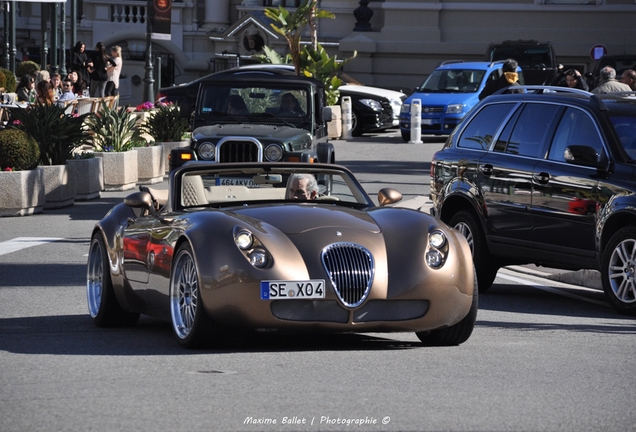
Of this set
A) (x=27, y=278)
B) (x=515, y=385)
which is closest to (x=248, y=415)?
(x=515, y=385)

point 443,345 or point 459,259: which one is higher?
point 459,259

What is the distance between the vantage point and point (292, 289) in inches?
323

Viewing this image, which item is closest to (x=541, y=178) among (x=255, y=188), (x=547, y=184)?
(x=547, y=184)

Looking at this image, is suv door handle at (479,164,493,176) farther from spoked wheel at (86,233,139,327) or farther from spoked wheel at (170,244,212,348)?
spoked wheel at (170,244,212,348)

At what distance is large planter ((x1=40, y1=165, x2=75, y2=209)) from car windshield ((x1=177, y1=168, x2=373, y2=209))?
10.5 m

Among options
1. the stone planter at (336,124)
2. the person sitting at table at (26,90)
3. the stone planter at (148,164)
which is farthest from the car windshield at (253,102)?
the stone planter at (336,124)

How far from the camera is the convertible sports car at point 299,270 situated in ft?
27.1

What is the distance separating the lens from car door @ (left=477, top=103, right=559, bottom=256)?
12.4 m

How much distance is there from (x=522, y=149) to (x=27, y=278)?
4.77m

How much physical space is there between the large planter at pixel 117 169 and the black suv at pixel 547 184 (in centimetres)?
1006

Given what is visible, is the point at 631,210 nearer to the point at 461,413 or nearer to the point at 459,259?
the point at 459,259

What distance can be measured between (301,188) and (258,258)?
5.22ft

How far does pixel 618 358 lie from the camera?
28.1ft

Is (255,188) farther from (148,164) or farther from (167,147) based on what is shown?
(167,147)
